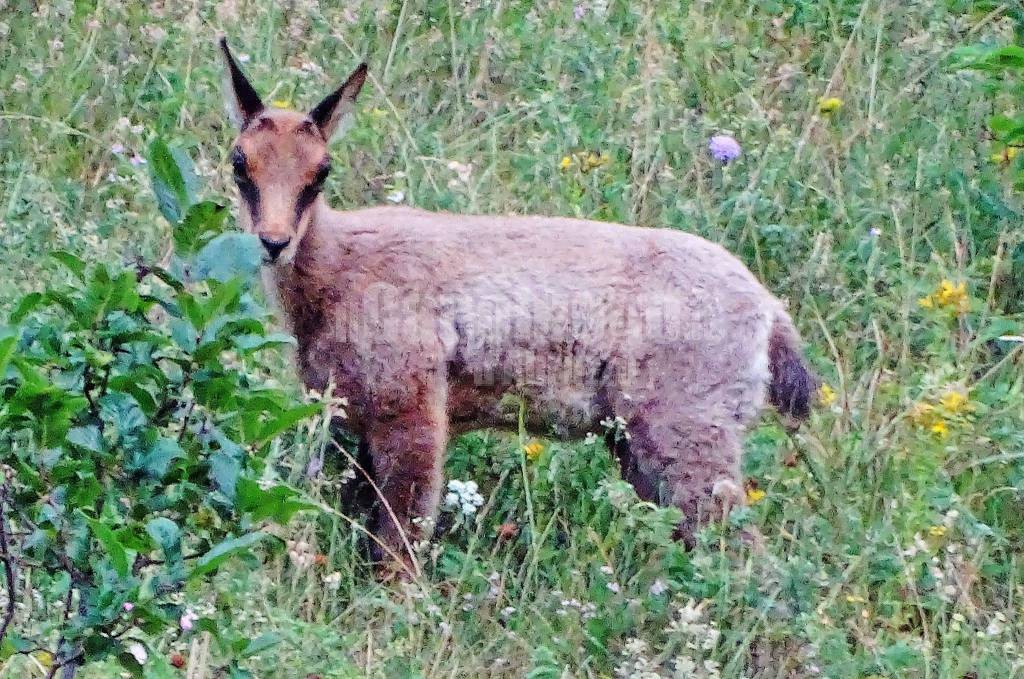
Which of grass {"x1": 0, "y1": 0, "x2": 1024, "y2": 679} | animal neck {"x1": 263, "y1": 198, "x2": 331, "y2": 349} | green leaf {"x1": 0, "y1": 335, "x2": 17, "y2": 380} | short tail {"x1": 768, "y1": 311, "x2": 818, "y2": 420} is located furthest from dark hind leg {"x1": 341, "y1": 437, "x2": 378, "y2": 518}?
green leaf {"x1": 0, "y1": 335, "x2": 17, "y2": 380}

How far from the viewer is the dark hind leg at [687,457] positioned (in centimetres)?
539

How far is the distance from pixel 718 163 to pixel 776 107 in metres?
0.79

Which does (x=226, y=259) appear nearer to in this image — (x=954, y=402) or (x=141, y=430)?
(x=141, y=430)

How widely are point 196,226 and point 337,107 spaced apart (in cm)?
309

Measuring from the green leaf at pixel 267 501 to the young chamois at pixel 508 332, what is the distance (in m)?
2.72

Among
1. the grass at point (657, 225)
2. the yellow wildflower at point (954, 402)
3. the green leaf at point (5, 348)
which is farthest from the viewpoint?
the yellow wildflower at point (954, 402)

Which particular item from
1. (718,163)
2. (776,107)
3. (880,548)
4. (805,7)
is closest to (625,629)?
(880,548)

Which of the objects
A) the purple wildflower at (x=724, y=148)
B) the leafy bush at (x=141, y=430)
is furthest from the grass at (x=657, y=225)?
the leafy bush at (x=141, y=430)

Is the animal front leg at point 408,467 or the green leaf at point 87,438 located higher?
the green leaf at point 87,438

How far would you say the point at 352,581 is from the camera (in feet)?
16.4

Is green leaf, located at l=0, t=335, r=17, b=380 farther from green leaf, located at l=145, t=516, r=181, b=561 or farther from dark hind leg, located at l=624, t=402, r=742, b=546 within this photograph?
dark hind leg, located at l=624, t=402, r=742, b=546

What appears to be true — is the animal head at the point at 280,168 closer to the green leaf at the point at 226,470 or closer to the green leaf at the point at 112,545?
the green leaf at the point at 226,470

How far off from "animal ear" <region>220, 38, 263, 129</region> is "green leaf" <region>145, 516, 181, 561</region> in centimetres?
328

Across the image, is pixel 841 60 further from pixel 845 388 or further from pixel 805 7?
pixel 845 388
